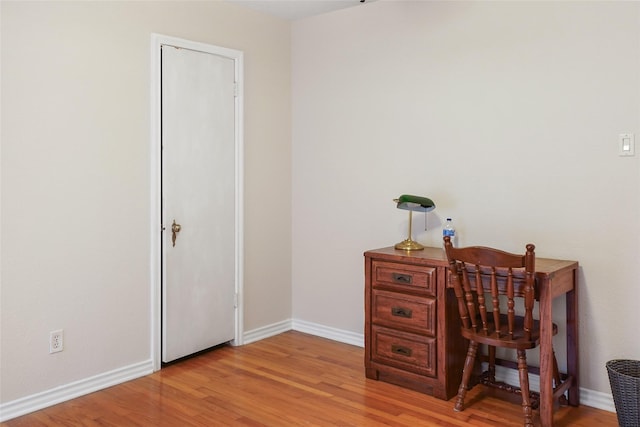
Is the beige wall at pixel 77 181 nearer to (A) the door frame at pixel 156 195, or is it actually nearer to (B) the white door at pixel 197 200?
Answer: (A) the door frame at pixel 156 195

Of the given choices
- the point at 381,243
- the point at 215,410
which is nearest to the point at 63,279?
the point at 215,410

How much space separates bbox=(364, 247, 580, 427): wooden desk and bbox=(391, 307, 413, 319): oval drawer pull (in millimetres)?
20

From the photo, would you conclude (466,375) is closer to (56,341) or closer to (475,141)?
(475,141)

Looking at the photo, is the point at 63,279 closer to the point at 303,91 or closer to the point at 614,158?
the point at 303,91

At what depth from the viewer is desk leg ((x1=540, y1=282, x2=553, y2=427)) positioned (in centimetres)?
259

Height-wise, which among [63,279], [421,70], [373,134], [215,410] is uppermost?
[421,70]

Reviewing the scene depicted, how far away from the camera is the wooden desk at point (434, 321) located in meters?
2.62

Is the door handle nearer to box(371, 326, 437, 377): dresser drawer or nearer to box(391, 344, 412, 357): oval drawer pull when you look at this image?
box(371, 326, 437, 377): dresser drawer

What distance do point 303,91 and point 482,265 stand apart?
7.46 feet

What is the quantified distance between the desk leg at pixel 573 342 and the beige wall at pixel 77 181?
2506 millimetres

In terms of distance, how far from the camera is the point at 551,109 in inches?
120

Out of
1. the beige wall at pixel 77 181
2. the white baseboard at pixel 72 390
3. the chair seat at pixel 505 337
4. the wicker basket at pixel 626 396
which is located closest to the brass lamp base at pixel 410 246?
the chair seat at pixel 505 337

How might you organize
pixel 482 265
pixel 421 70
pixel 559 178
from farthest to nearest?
1. pixel 421 70
2. pixel 559 178
3. pixel 482 265

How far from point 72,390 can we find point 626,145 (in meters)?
3.30
